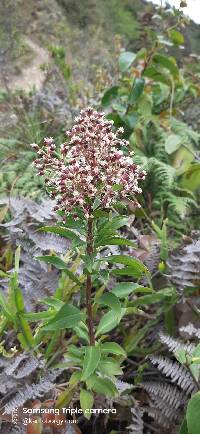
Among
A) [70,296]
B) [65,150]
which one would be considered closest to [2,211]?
[70,296]

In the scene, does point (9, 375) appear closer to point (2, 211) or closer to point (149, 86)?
point (2, 211)

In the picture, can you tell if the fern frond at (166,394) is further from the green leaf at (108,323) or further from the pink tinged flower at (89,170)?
the pink tinged flower at (89,170)

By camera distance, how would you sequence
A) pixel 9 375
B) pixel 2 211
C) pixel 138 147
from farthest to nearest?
pixel 138 147 < pixel 2 211 < pixel 9 375

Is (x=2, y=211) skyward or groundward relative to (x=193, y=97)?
groundward

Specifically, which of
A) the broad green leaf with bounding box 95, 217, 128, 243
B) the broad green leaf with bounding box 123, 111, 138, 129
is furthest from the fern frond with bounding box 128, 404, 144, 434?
the broad green leaf with bounding box 123, 111, 138, 129

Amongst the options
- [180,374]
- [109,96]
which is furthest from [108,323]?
[109,96]

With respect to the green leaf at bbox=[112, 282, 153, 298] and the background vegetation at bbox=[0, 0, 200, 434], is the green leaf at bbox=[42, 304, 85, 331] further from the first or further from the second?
the green leaf at bbox=[112, 282, 153, 298]

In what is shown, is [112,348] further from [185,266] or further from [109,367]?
[185,266]
